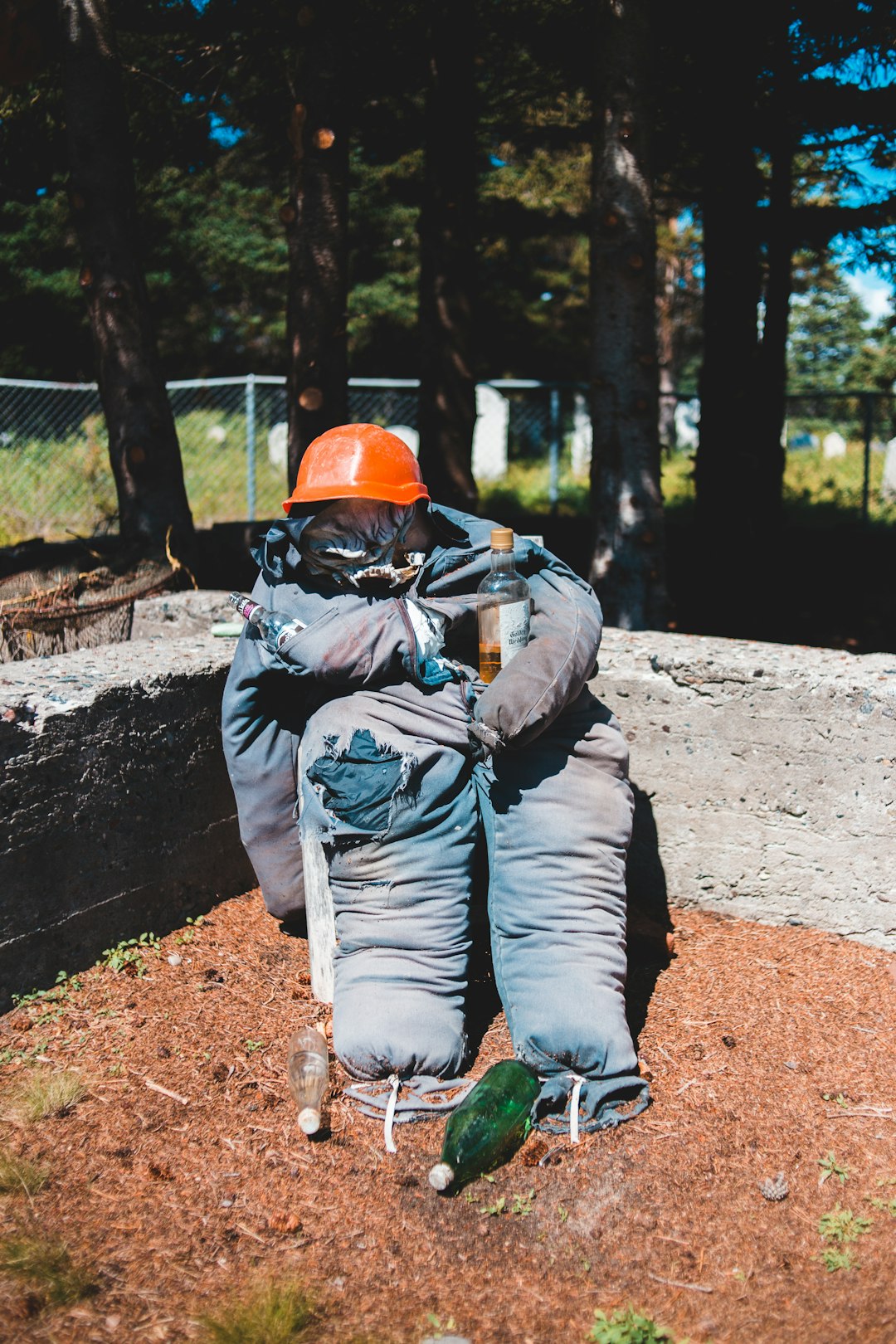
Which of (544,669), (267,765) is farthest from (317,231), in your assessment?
(544,669)

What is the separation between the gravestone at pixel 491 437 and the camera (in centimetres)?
1895

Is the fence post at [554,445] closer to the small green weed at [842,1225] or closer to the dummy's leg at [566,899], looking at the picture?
the dummy's leg at [566,899]

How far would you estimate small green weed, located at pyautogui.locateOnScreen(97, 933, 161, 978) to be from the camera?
327 cm

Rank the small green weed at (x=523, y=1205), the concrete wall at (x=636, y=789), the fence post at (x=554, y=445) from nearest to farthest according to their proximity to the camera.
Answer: the small green weed at (x=523, y=1205)
the concrete wall at (x=636, y=789)
the fence post at (x=554, y=445)

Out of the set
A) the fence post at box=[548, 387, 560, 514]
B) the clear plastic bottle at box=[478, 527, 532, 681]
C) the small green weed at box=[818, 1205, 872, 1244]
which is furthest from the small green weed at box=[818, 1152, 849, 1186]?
the fence post at box=[548, 387, 560, 514]

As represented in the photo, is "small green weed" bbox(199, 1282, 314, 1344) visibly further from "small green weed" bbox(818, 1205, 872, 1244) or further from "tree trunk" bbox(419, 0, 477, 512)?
"tree trunk" bbox(419, 0, 477, 512)

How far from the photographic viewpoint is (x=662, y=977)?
3336 millimetres

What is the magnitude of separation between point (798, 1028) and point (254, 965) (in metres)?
1.61

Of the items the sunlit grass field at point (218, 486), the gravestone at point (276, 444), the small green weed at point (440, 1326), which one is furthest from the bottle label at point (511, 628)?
the gravestone at point (276, 444)

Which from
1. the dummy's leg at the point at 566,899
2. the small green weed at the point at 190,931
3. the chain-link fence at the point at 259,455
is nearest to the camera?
the dummy's leg at the point at 566,899

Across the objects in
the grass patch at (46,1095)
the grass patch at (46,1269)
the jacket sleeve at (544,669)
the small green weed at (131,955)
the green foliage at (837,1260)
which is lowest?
the green foliage at (837,1260)

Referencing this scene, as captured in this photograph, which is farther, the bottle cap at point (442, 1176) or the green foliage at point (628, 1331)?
the bottle cap at point (442, 1176)

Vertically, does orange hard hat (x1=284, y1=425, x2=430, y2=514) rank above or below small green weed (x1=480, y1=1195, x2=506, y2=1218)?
above

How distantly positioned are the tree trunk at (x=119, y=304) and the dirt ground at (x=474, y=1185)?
2883 millimetres
